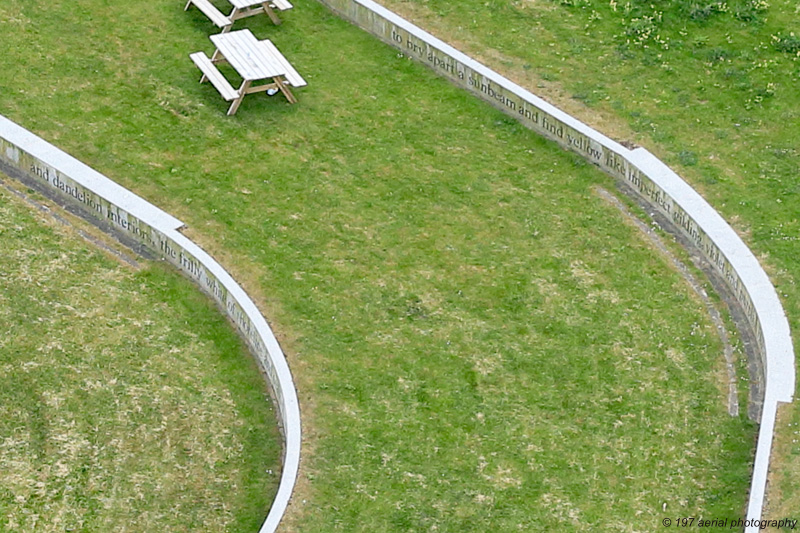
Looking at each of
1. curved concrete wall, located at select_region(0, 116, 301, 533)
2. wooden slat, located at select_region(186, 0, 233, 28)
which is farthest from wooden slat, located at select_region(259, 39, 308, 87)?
curved concrete wall, located at select_region(0, 116, 301, 533)

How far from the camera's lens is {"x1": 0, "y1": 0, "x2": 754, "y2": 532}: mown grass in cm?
1364

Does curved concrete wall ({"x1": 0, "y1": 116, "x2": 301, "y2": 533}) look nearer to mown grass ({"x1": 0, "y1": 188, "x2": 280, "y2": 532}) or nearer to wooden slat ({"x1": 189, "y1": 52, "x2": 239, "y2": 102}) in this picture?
mown grass ({"x1": 0, "y1": 188, "x2": 280, "y2": 532})

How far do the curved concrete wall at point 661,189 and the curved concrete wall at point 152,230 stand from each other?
4918 millimetres

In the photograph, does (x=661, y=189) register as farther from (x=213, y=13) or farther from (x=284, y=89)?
(x=213, y=13)

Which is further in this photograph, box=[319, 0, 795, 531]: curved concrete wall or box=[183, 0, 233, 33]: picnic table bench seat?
box=[183, 0, 233, 33]: picnic table bench seat

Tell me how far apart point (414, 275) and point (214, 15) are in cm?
637

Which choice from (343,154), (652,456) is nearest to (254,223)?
(343,154)

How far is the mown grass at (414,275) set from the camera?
13641 mm

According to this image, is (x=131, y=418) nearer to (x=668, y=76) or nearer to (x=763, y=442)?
(x=763, y=442)

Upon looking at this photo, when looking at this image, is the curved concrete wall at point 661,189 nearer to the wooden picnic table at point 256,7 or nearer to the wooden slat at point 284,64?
the wooden picnic table at point 256,7

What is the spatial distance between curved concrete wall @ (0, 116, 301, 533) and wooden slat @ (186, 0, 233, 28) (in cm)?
371

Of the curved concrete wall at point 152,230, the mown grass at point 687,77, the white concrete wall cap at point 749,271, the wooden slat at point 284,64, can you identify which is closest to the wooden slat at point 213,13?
the wooden slat at point 284,64

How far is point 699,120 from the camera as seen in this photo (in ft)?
60.4

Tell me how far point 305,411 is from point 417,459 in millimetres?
1344
